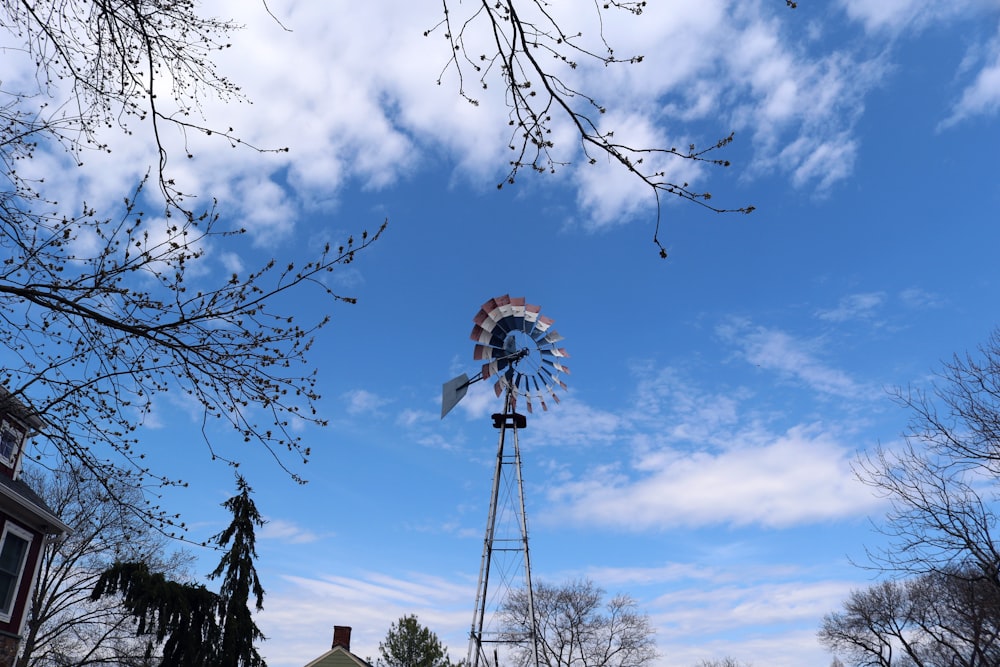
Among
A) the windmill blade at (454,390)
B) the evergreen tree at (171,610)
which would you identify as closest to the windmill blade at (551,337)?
the windmill blade at (454,390)

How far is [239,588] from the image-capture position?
19.9m

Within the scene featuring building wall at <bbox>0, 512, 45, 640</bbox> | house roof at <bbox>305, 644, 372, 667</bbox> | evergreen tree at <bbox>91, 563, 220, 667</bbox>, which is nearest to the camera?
evergreen tree at <bbox>91, 563, 220, 667</bbox>

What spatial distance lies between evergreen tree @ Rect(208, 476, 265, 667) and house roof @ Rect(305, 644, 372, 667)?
16954 millimetres

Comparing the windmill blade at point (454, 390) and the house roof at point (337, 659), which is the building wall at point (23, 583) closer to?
the windmill blade at point (454, 390)

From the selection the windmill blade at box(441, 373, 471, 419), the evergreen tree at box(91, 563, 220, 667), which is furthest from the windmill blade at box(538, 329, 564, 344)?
the evergreen tree at box(91, 563, 220, 667)

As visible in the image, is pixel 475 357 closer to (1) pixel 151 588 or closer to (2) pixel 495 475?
(2) pixel 495 475

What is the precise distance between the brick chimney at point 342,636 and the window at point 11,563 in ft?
72.3

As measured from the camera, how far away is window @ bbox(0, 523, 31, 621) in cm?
1609

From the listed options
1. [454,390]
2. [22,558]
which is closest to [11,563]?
[22,558]

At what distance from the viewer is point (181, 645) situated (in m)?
17.1

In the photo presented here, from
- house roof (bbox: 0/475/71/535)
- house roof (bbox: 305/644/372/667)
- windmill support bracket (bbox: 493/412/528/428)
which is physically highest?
windmill support bracket (bbox: 493/412/528/428)

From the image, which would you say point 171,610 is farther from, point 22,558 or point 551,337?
point 551,337

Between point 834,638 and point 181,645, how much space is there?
1280 inches

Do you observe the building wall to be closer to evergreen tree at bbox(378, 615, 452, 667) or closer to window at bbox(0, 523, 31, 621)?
window at bbox(0, 523, 31, 621)
